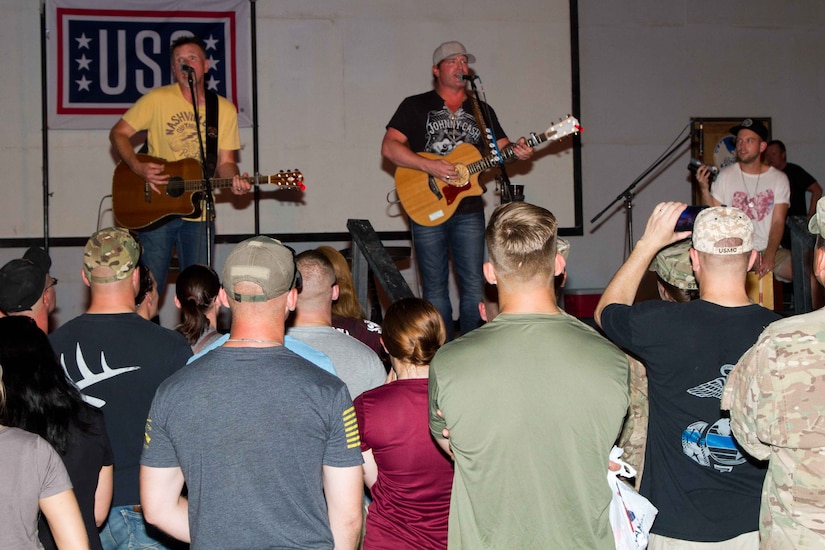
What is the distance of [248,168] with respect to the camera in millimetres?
7965

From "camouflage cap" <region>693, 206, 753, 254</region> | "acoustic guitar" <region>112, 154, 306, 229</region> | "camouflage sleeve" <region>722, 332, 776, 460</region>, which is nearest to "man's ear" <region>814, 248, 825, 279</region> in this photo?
"camouflage sleeve" <region>722, 332, 776, 460</region>

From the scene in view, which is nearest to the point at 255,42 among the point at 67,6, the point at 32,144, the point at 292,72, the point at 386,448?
the point at 292,72

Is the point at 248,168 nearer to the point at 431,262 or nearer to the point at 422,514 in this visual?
the point at 431,262

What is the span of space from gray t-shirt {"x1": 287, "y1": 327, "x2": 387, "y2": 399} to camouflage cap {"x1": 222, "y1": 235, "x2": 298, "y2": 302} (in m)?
0.79

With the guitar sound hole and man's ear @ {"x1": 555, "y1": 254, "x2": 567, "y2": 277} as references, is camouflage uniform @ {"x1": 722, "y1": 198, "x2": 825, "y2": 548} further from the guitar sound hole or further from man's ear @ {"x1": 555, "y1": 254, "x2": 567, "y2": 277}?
the guitar sound hole

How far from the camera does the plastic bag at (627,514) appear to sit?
238 cm

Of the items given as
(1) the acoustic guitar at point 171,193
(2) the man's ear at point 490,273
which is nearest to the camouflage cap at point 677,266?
(2) the man's ear at point 490,273

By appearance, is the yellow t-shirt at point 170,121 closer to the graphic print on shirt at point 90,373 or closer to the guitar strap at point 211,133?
the guitar strap at point 211,133

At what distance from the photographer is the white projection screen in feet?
25.4

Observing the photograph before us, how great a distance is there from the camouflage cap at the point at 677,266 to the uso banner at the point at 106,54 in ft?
18.5

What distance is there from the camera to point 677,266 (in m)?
3.08

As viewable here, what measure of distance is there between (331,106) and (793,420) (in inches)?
255

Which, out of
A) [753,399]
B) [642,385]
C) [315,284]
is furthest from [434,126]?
[753,399]

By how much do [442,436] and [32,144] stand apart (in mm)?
6625
